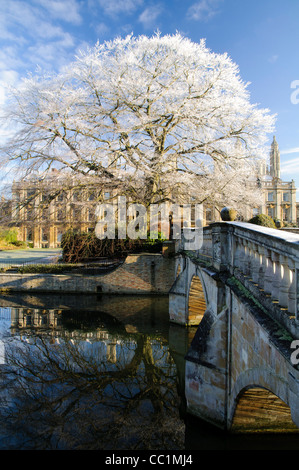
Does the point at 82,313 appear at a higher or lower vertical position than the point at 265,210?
lower

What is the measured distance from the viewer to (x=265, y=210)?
5788 centimetres

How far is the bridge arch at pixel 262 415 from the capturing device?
15.5 feet

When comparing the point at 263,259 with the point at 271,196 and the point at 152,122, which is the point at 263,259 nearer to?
the point at 152,122

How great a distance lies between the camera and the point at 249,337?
3.77 metres

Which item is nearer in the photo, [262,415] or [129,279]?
[262,415]

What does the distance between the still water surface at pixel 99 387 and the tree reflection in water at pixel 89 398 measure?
18mm

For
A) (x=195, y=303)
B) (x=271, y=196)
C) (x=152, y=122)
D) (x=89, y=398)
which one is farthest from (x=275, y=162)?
(x=89, y=398)

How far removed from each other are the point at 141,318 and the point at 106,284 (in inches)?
199

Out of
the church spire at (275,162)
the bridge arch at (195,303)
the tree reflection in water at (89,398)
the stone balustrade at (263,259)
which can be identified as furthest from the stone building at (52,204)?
the church spire at (275,162)

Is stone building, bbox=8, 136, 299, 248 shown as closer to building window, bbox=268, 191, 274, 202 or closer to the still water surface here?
the still water surface

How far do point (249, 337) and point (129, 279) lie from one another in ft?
45.0

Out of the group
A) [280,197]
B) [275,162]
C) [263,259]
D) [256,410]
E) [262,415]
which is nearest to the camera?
[263,259]
